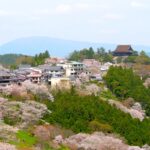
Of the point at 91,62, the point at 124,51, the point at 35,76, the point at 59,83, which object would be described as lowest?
the point at 59,83

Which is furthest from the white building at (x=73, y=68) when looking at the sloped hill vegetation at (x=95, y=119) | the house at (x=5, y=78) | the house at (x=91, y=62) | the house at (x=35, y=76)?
the sloped hill vegetation at (x=95, y=119)

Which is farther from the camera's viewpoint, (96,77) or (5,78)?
(96,77)

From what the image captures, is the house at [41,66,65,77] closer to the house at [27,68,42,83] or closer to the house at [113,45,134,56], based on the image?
the house at [27,68,42,83]

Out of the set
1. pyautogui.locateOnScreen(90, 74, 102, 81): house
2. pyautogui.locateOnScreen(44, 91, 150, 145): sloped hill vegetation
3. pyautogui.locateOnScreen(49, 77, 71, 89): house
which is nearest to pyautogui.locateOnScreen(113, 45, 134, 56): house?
pyautogui.locateOnScreen(90, 74, 102, 81): house

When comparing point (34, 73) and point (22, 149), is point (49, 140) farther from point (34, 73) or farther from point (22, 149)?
point (34, 73)

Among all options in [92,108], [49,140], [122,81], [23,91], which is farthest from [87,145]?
[122,81]

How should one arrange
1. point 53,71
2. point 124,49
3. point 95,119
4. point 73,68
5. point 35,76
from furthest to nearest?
point 124,49, point 73,68, point 53,71, point 35,76, point 95,119

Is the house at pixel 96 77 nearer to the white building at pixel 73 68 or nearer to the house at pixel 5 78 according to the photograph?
the white building at pixel 73 68

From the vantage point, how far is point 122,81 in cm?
5478

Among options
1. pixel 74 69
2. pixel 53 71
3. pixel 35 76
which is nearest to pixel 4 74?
pixel 35 76

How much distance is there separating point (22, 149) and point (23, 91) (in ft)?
54.9

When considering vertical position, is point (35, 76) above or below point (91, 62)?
below

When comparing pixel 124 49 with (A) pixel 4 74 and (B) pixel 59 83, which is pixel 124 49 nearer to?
(B) pixel 59 83

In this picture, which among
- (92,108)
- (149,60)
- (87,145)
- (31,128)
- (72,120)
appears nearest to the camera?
(87,145)
